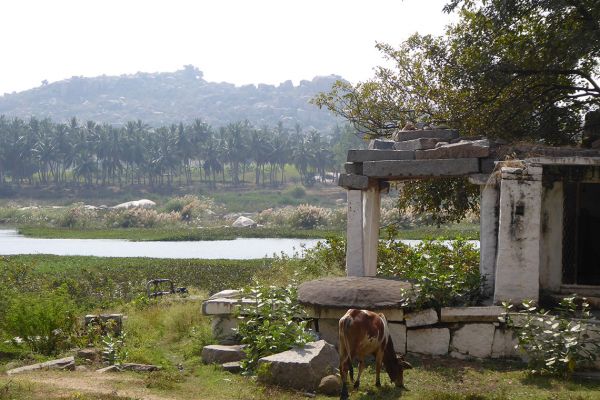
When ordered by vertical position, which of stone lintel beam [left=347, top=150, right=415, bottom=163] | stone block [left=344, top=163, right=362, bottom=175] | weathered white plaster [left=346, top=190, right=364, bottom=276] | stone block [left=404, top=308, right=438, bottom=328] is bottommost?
stone block [left=404, top=308, right=438, bottom=328]

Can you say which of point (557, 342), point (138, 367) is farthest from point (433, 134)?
point (138, 367)

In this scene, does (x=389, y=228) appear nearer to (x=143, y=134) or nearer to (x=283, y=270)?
(x=283, y=270)

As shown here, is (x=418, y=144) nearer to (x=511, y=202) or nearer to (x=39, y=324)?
(x=511, y=202)

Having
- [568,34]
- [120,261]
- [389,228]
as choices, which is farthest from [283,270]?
[120,261]

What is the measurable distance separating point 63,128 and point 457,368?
8918 centimetres

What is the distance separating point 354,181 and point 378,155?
587mm

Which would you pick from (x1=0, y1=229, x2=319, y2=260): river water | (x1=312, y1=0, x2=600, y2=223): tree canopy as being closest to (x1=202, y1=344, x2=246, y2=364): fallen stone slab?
(x1=312, y1=0, x2=600, y2=223): tree canopy

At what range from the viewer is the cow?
28.3 ft

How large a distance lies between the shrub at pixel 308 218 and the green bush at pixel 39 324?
145 feet

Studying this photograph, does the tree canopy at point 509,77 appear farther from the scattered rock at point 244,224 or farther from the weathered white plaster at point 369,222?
the scattered rock at point 244,224

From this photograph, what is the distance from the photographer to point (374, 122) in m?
20.6

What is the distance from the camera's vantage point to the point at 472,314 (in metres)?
10.1

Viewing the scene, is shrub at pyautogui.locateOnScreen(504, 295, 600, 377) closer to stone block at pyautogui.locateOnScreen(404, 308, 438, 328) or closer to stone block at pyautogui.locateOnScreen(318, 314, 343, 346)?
stone block at pyautogui.locateOnScreen(404, 308, 438, 328)

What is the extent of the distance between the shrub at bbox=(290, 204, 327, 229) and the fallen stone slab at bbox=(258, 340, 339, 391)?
152 ft
